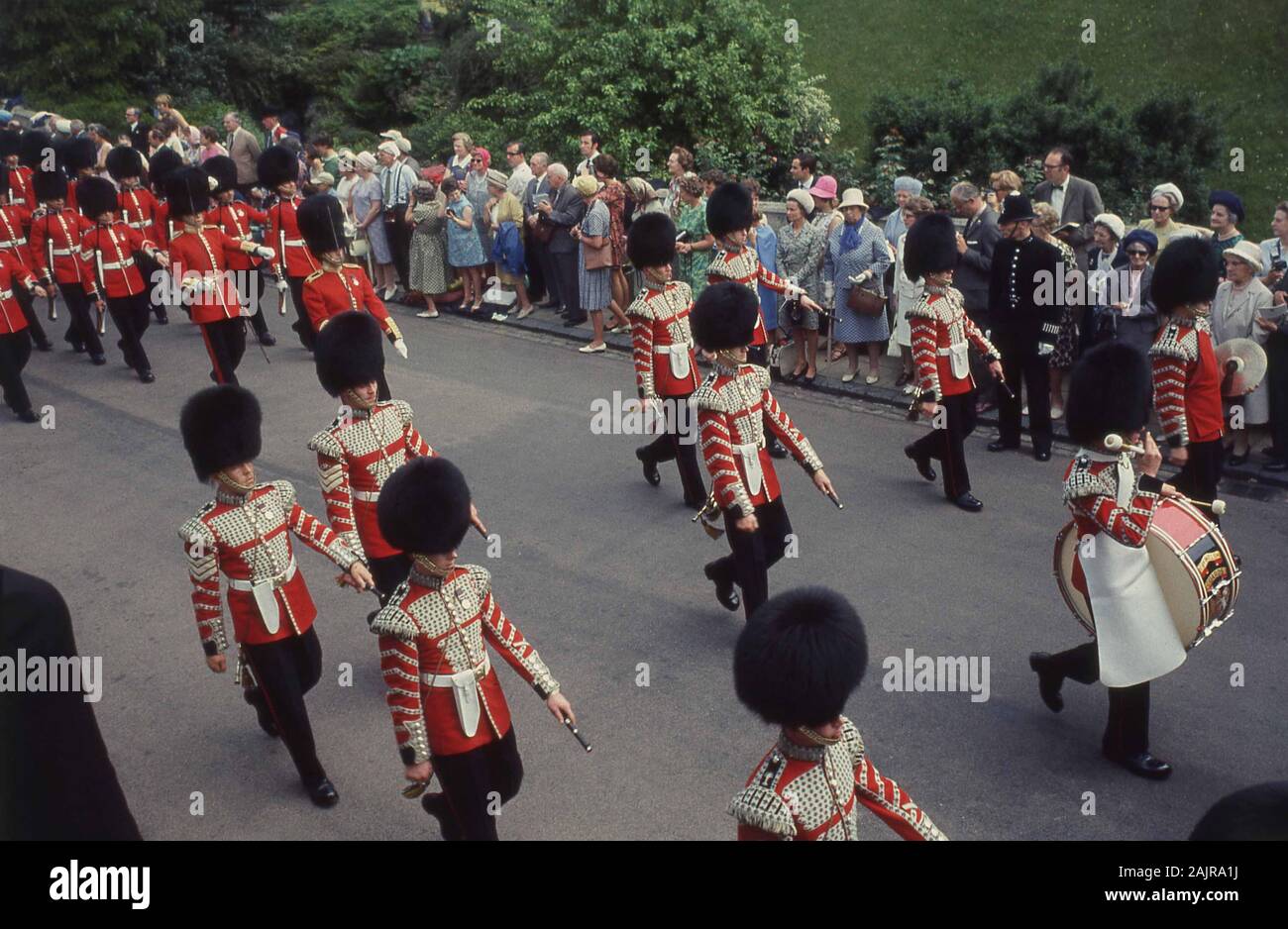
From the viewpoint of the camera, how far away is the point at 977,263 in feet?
34.3

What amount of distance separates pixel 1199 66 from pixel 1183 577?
1734 centimetres

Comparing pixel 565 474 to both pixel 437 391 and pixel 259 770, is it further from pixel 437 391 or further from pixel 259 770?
pixel 259 770

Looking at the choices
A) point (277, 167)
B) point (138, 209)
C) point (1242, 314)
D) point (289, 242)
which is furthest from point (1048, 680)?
point (138, 209)

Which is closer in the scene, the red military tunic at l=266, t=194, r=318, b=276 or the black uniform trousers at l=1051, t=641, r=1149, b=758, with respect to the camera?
the black uniform trousers at l=1051, t=641, r=1149, b=758

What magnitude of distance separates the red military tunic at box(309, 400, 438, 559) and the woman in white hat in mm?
5798

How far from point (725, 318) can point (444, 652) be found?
274cm

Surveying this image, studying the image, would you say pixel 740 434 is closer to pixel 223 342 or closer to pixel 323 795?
pixel 323 795

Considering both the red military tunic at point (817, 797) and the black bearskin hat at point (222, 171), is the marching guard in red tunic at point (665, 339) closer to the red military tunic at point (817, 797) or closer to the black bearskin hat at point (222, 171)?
the red military tunic at point (817, 797)

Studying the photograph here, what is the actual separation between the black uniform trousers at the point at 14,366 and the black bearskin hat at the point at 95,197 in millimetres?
1423

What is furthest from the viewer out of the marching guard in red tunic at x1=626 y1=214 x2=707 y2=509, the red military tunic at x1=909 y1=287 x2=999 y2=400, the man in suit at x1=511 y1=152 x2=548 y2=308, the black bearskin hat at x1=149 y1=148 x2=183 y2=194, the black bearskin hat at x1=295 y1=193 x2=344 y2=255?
the black bearskin hat at x1=149 y1=148 x2=183 y2=194

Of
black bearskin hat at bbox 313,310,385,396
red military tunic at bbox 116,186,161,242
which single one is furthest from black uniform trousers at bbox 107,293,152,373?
black bearskin hat at bbox 313,310,385,396

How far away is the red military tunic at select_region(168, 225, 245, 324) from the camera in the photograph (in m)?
11.2

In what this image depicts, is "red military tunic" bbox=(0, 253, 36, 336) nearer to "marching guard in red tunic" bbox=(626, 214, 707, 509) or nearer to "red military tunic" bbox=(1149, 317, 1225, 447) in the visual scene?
"marching guard in red tunic" bbox=(626, 214, 707, 509)

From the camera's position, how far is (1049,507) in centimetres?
877
